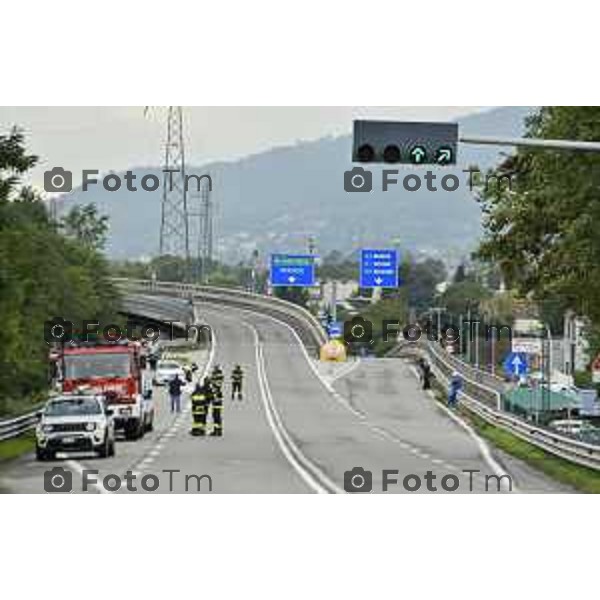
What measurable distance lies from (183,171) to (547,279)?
862cm

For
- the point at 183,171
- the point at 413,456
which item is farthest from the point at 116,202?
the point at 413,456

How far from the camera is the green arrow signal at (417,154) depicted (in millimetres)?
28797

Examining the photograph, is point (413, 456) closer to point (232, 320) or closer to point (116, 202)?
point (232, 320)

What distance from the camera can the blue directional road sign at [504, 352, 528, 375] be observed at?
121 feet

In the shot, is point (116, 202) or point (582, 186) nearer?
point (116, 202)
